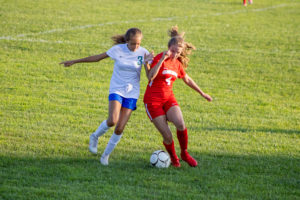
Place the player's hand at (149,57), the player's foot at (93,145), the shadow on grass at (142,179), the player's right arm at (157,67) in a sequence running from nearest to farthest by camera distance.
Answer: the shadow on grass at (142,179), the player's right arm at (157,67), the player's hand at (149,57), the player's foot at (93,145)

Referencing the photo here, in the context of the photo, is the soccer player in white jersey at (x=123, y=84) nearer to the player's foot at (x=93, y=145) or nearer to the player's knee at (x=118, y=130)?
the player's knee at (x=118, y=130)

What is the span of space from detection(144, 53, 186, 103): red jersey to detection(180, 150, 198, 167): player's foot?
915 mm

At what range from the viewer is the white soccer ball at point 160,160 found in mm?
7020

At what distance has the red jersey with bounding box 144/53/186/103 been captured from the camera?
276 inches

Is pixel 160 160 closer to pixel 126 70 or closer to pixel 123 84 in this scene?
pixel 123 84

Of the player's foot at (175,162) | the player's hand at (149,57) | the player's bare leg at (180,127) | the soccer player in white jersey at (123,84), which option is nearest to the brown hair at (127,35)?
the soccer player in white jersey at (123,84)

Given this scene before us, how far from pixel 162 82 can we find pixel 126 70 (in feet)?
1.90

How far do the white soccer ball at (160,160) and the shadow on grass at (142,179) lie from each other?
0.10 m

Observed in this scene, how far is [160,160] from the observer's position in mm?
7031

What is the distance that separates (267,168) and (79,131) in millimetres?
3547

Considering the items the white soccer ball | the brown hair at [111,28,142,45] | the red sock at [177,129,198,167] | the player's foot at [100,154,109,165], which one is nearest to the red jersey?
the brown hair at [111,28,142,45]

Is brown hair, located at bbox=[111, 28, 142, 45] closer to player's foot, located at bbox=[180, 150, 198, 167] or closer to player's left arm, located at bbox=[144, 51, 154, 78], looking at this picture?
player's left arm, located at bbox=[144, 51, 154, 78]

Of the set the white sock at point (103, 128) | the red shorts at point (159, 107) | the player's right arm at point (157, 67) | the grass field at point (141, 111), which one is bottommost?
the grass field at point (141, 111)

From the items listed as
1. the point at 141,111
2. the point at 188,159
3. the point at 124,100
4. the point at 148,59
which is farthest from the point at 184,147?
the point at 141,111
